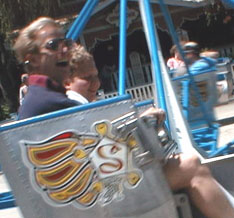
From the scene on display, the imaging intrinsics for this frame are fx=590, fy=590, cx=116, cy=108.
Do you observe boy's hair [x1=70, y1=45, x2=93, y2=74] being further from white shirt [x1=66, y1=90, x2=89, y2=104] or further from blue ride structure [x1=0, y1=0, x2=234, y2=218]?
blue ride structure [x1=0, y1=0, x2=234, y2=218]

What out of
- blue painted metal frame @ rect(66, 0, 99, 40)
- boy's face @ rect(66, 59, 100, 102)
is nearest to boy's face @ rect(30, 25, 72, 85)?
boy's face @ rect(66, 59, 100, 102)

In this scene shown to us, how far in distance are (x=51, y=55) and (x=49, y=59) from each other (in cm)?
2

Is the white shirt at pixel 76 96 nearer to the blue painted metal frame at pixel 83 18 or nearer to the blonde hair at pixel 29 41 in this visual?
the blonde hair at pixel 29 41

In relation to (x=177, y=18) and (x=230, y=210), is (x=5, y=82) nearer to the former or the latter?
(x=177, y=18)

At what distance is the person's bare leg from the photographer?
109 inches

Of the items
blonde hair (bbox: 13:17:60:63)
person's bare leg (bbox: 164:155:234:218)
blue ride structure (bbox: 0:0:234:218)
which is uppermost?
blonde hair (bbox: 13:17:60:63)

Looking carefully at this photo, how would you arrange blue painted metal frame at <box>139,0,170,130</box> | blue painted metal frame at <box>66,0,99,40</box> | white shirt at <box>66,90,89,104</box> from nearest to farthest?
white shirt at <box>66,90,89,104</box>, blue painted metal frame at <box>139,0,170,130</box>, blue painted metal frame at <box>66,0,99,40</box>

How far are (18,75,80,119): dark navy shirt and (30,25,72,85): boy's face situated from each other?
7 centimetres

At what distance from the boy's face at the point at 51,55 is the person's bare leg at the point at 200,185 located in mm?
721

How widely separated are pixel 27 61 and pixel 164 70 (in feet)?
4.66

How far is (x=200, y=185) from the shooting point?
2.78 meters

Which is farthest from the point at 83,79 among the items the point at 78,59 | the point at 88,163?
the point at 88,163

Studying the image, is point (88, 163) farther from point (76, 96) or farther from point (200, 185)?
point (76, 96)

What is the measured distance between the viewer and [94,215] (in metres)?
2.65
